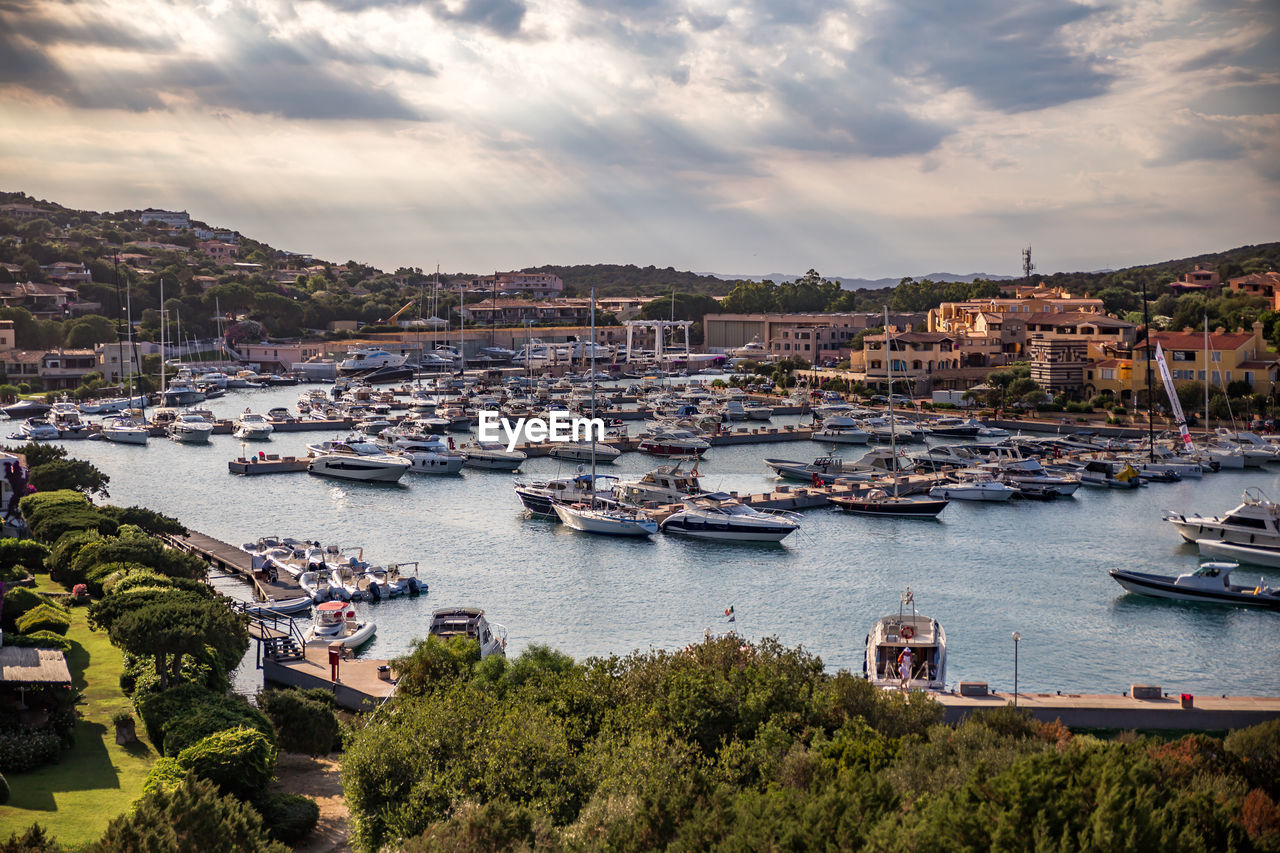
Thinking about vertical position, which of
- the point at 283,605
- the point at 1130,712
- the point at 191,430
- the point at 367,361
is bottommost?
the point at 283,605

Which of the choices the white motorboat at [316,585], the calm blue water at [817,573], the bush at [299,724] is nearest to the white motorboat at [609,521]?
the calm blue water at [817,573]

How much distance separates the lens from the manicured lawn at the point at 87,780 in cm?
1035

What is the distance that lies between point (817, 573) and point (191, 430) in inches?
1278

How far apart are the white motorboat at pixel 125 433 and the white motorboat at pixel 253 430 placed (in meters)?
3.81

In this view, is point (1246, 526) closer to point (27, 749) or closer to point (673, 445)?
point (673, 445)

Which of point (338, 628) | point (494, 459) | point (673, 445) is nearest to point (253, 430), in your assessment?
point (494, 459)

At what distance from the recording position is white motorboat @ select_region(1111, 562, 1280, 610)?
23.3m

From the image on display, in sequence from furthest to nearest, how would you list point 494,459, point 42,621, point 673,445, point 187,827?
point 673,445 < point 494,459 < point 42,621 < point 187,827

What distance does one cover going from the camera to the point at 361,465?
39250 millimetres

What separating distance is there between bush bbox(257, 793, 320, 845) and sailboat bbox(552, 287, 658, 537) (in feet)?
60.4

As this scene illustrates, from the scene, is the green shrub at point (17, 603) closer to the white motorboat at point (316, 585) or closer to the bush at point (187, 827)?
the white motorboat at point (316, 585)

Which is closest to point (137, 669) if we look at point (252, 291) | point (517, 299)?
point (252, 291)

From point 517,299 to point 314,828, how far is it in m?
108

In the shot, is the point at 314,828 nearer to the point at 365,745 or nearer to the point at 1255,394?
the point at 365,745
